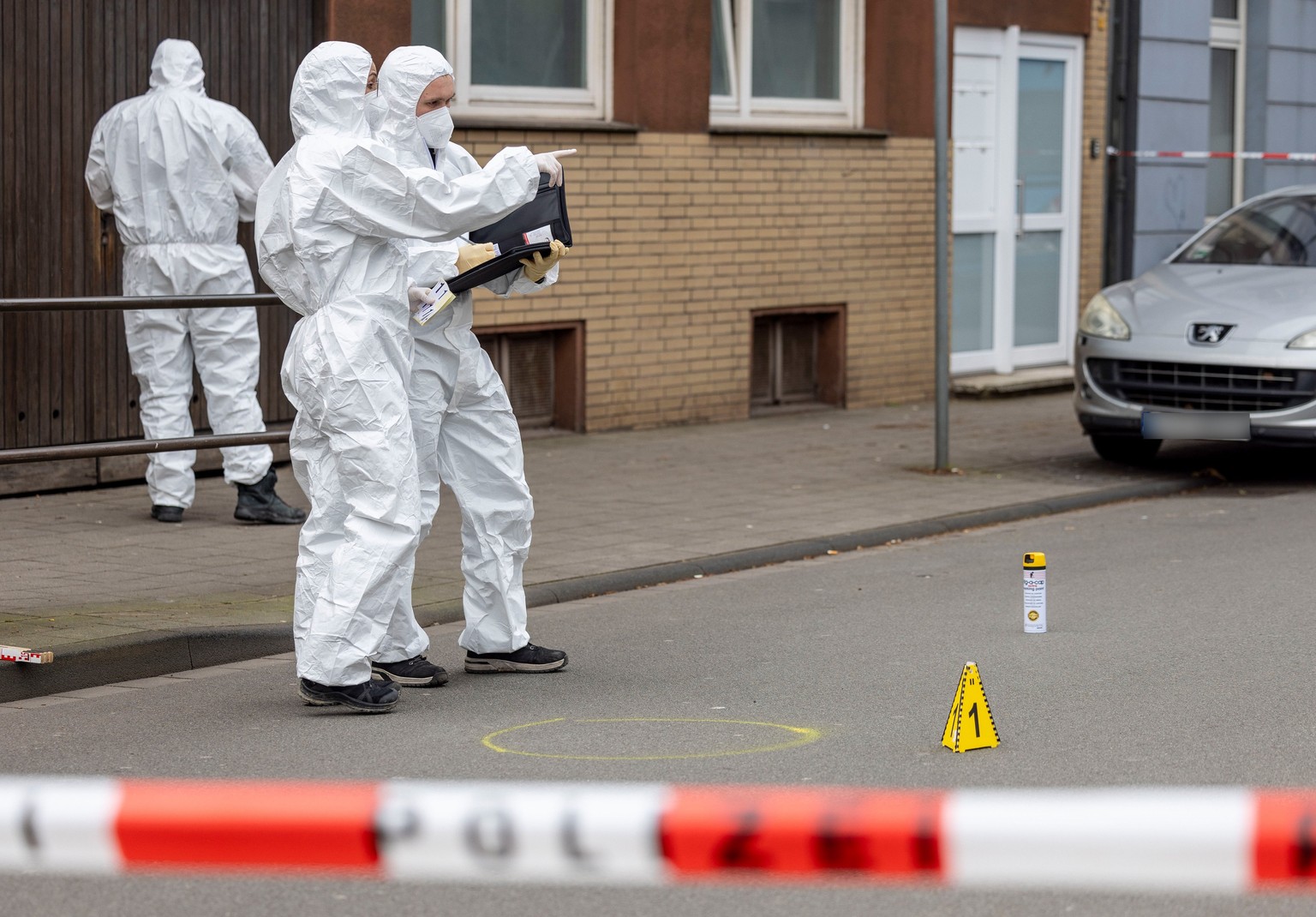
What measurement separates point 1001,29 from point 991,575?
8.69m

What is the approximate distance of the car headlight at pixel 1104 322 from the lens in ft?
38.6

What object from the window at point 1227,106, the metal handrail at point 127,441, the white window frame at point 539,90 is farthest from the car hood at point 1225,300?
the window at point 1227,106

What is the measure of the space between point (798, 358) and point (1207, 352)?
433 cm

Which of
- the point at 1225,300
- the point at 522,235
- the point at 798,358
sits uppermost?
the point at 522,235

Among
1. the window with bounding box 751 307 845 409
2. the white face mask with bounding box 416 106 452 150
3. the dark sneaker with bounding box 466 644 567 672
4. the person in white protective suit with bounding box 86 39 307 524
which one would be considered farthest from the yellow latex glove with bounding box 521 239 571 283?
the window with bounding box 751 307 845 409

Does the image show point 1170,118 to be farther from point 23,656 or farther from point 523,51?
point 23,656

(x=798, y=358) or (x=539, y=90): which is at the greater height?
(x=539, y=90)

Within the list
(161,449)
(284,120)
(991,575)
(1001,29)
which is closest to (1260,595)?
(991,575)

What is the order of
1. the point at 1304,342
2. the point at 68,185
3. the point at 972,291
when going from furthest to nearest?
the point at 972,291
the point at 1304,342
the point at 68,185

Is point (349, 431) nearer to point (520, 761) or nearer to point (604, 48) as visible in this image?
Answer: point (520, 761)

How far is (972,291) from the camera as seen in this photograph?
650 inches

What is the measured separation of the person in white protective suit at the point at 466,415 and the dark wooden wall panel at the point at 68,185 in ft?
13.6

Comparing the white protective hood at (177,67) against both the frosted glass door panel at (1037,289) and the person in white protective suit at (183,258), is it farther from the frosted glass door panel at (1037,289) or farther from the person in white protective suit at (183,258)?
the frosted glass door panel at (1037,289)

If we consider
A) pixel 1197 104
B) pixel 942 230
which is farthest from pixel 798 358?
pixel 1197 104
